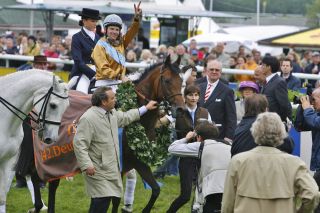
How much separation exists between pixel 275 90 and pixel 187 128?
1.33 metres

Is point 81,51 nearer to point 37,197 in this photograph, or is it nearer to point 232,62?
point 37,197

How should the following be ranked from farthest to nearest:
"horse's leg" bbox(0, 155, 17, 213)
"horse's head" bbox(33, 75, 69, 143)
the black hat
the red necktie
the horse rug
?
the black hat
the red necktie
the horse rug
"horse's leg" bbox(0, 155, 17, 213)
"horse's head" bbox(33, 75, 69, 143)

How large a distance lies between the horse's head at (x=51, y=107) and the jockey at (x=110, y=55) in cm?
126

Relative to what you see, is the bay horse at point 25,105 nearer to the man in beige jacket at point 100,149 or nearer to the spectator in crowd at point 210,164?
the man in beige jacket at point 100,149

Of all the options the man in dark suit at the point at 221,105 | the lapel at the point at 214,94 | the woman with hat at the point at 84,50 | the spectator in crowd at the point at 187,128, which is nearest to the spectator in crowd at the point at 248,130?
the spectator in crowd at the point at 187,128

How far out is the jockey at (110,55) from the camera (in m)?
10.9

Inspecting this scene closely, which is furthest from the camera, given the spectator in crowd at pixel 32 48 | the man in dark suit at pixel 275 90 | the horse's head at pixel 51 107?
the spectator in crowd at pixel 32 48

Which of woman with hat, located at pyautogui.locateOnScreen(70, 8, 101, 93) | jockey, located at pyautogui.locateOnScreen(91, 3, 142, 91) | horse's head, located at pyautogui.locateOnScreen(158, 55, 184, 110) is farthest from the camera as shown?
woman with hat, located at pyautogui.locateOnScreen(70, 8, 101, 93)

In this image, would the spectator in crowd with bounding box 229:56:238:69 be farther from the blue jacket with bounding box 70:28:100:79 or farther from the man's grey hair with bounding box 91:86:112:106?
the man's grey hair with bounding box 91:86:112:106

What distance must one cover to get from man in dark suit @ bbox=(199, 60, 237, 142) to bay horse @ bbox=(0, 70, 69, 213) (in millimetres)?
2210

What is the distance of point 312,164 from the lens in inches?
370

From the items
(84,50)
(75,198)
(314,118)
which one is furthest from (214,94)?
(75,198)

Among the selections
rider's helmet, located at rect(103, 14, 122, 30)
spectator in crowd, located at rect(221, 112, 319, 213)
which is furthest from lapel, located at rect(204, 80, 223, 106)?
spectator in crowd, located at rect(221, 112, 319, 213)

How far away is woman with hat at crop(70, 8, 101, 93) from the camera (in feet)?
38.4
